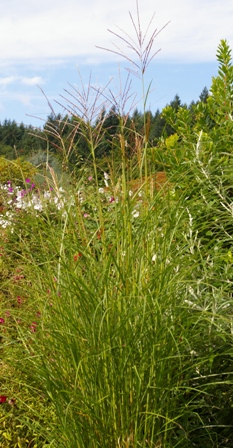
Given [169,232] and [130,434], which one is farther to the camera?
[169,232]

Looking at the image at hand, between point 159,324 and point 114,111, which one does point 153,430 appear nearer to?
point 159,324

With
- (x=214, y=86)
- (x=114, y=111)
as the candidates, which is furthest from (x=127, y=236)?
(x=214, y=86)

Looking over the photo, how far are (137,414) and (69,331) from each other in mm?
459

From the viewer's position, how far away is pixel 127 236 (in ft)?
9.26

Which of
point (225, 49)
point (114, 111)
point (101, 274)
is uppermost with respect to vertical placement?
point (225, 49)

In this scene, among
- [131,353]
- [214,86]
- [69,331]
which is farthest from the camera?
[214,86]

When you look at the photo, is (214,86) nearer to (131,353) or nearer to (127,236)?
(127,236)

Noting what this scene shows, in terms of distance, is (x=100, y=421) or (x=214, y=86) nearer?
(x=100, y=421)

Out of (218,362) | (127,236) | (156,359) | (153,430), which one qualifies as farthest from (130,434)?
(127,236)

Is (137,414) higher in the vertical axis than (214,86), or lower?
lower

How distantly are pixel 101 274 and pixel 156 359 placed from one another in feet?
1.55

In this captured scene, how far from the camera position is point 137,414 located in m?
2.51

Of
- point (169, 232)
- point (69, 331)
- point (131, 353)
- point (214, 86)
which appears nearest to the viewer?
point (131, 353)

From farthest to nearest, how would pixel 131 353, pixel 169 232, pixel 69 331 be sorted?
pixel 169 232, pixel 69 331, pixel 131 353
